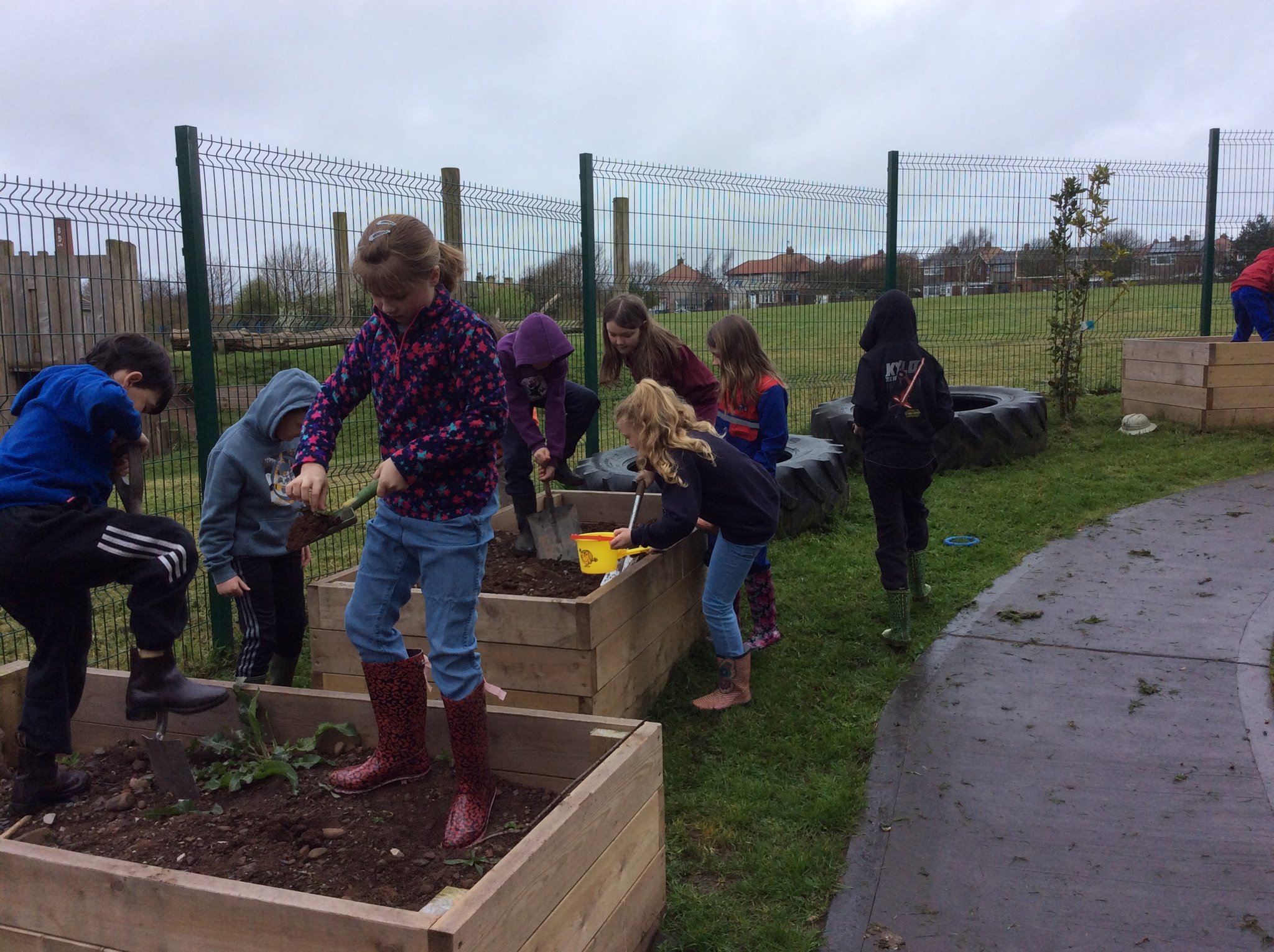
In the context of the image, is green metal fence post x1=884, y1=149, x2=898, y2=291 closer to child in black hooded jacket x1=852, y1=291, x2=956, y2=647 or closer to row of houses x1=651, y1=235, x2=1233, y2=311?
row of houses x1=651, y1=235, x2=1233, y2=311

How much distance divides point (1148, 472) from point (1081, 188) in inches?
125

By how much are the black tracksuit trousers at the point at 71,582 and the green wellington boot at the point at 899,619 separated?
3.07 metres

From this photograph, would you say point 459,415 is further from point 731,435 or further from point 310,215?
point 310,215

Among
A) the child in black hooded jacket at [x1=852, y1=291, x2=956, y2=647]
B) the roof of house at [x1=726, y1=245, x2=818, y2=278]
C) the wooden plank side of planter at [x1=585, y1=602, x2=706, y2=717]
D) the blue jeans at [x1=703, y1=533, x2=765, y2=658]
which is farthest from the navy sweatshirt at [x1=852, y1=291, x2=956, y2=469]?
the roof of house at [x1=726, y1=245, x2=818, y2=278]

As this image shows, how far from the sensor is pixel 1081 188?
975cm

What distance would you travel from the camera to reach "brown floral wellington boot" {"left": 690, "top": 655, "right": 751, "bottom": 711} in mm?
4254

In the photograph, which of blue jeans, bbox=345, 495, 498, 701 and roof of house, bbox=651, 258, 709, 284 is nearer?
blue jeans, bbox=345, 495, 498, 701

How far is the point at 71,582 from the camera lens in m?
2.93

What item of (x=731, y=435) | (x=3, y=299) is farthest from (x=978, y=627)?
(x=3, y=299)

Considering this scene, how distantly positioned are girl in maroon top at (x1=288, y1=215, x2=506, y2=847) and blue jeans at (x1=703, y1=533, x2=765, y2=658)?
1.43 m

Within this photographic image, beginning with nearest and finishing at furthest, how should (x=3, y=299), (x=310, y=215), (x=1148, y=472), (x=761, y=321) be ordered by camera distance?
(x=3, y=299), (x=310, y=215), (x=1148, y=472), (x=761, y=321)

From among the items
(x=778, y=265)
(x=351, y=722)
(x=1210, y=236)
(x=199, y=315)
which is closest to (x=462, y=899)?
(x=351, y=722)

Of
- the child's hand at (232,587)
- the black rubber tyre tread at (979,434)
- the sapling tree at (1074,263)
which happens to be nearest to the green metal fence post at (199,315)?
the child's hand at (232,587)

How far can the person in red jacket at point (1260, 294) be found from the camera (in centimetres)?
952
